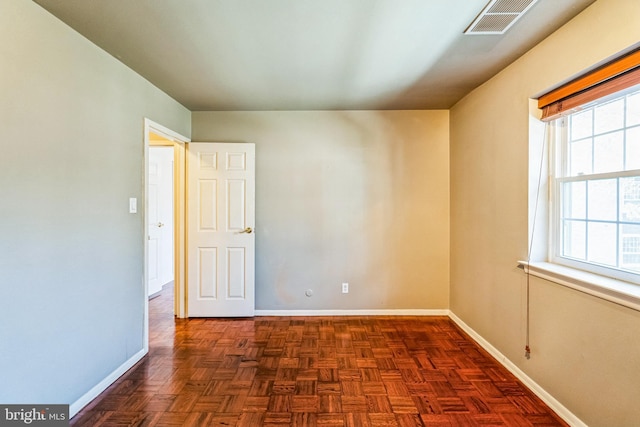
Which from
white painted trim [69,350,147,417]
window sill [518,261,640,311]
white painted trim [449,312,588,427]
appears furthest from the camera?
white painted trim [69,350,147,417]

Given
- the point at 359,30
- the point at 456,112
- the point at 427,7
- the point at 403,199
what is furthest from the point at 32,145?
the point at 456,112

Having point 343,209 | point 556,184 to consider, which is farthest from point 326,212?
point 556,184

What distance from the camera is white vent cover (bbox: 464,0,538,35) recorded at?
158 centimetres

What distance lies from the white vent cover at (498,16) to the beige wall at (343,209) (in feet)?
5.59

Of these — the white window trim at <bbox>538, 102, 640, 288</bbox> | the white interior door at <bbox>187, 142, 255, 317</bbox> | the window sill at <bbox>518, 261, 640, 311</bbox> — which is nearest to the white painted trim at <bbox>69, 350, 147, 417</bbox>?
the white interior door at <bbox>187, 142, 255, 317</bbox>

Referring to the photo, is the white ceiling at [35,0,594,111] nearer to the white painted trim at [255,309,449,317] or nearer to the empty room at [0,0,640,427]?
the empty room at [0,0,640,427]

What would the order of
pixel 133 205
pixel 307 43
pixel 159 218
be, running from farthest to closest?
pixel 159 218
pixel 133 205
pixel 307 43

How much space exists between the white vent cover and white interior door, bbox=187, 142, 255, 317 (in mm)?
2450

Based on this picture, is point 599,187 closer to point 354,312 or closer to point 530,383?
point 530,383

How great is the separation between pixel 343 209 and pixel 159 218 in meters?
2.95

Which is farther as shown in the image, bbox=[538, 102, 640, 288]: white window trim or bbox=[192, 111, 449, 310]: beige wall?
bbox=[192, 111, 449, 310]: beige wall

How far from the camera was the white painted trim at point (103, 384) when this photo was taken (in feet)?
6.22

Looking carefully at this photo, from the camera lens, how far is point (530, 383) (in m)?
2.12

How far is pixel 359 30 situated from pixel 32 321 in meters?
2.54
